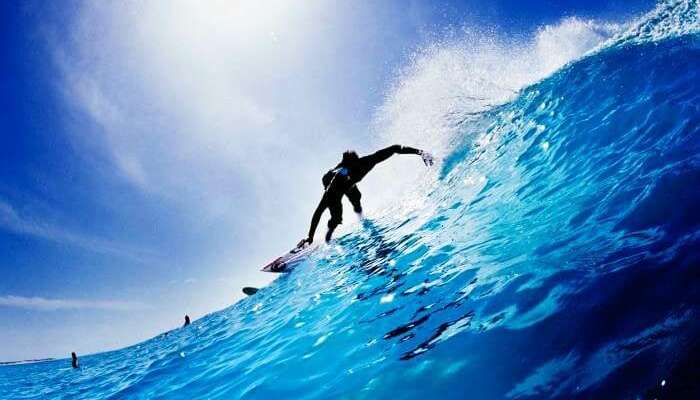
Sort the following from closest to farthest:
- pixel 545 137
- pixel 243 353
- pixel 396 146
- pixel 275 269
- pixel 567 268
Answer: pixel 567 268 → pixel 243 353 → pixel 545 137 → pixel 396 146 → pixel 275 269

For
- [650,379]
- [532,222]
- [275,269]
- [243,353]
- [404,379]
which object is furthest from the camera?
[275,269]

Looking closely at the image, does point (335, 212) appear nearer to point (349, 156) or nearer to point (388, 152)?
point (349, 156)

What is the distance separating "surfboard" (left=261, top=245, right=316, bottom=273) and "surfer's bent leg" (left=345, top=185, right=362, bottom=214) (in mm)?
2816

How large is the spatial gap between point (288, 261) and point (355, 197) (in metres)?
4.13

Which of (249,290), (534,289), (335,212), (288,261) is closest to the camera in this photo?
(534,289)

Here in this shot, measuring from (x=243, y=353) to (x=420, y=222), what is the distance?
21.2ft

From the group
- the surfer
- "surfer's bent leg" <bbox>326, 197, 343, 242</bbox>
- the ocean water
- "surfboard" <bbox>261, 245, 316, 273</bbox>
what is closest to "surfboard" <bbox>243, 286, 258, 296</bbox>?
"surfboard" <bbox>261, 245, 316, 273</bbox>

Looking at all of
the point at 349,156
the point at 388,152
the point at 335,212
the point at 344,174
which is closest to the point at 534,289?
the point at 344,174

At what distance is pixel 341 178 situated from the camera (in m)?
12.4

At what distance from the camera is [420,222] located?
1123 cm

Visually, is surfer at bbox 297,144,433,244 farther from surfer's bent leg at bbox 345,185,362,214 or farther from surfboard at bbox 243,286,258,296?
surfboard at bbox 243,286,258,296

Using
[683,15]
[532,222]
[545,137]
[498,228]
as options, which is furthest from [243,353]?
[683,15]

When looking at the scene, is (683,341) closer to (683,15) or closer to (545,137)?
(545,137)

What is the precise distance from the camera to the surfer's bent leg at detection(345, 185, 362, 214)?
15.0 m
